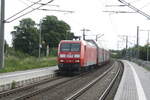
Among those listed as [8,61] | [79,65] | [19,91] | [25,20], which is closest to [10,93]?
[19,91]

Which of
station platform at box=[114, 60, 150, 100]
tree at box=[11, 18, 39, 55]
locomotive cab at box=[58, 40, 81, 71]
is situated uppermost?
tree at box=[11, 18, 39, 55]

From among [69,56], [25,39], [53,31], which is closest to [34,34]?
[25,39]

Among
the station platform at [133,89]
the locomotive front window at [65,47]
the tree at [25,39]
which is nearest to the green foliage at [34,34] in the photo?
the tree at [25,39]

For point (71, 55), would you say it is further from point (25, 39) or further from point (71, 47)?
point (25, 39)

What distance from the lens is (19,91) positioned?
1828cm

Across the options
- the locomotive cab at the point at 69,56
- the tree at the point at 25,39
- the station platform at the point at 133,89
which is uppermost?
the tree at the point at 25,39

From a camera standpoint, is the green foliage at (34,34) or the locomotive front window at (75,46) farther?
the green foliage at (34,34)

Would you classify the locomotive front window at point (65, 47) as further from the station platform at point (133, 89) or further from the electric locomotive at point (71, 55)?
the station platform at point (133, 89)

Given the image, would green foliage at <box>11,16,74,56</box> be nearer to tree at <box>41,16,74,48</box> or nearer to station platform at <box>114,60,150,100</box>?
tree at <box>41,16,74,48</box>

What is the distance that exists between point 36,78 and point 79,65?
5.77 m

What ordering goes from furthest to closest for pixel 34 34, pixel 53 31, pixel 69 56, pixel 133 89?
1. pixel 53 31
2. pixel 34 34
3. pixel 69 56
4. pixel 133 89

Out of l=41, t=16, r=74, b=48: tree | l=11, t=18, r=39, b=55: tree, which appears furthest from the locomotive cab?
l=41, t=16, r=74, b=48: tree

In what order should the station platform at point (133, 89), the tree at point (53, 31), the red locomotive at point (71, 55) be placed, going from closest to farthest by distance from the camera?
the station platform at point (133, 89), the red locomotive at point (71, 55), the tree at point (53, 31)

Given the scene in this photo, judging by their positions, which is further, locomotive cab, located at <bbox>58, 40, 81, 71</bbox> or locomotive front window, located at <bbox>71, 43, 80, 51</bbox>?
locomotive front window, located at <bbox>71, 43, 80, 51</bbox>
